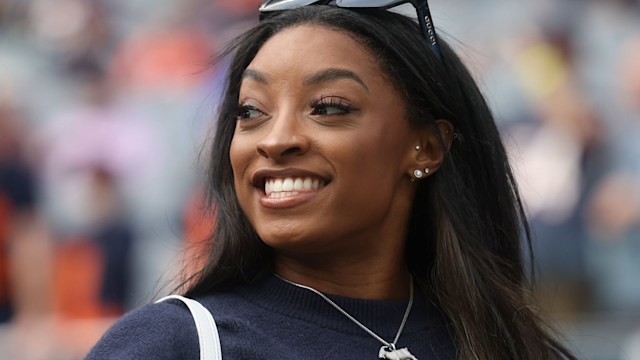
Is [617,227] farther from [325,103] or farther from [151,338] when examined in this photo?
[151,338]

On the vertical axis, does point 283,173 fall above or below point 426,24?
below

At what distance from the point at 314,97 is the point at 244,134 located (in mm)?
182

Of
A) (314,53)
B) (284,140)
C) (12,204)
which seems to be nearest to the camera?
(284,140)

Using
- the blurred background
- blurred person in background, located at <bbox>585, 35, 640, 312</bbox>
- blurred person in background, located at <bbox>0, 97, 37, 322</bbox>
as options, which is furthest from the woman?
blurred person in background, located at <bbox>585, 35, 640, 312</bbox>

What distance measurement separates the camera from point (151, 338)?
84.9 inches

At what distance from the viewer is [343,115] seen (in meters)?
2.42

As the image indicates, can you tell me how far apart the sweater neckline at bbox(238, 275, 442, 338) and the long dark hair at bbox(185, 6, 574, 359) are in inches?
2.2

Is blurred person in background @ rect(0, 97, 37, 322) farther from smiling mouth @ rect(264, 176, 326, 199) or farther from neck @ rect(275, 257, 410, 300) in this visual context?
smiling mouth @ rect(264, 176, 326, 199)

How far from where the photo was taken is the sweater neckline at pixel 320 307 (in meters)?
2.43

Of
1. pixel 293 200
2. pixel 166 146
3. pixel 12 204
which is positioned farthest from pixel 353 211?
pixel 166 146

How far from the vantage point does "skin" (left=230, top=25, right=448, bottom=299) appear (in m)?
2.37

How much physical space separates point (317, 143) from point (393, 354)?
1.56 feet

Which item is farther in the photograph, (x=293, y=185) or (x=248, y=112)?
(x=248, y=112)

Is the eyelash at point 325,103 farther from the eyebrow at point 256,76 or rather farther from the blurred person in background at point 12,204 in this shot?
the blurred person in background at point 12,204
